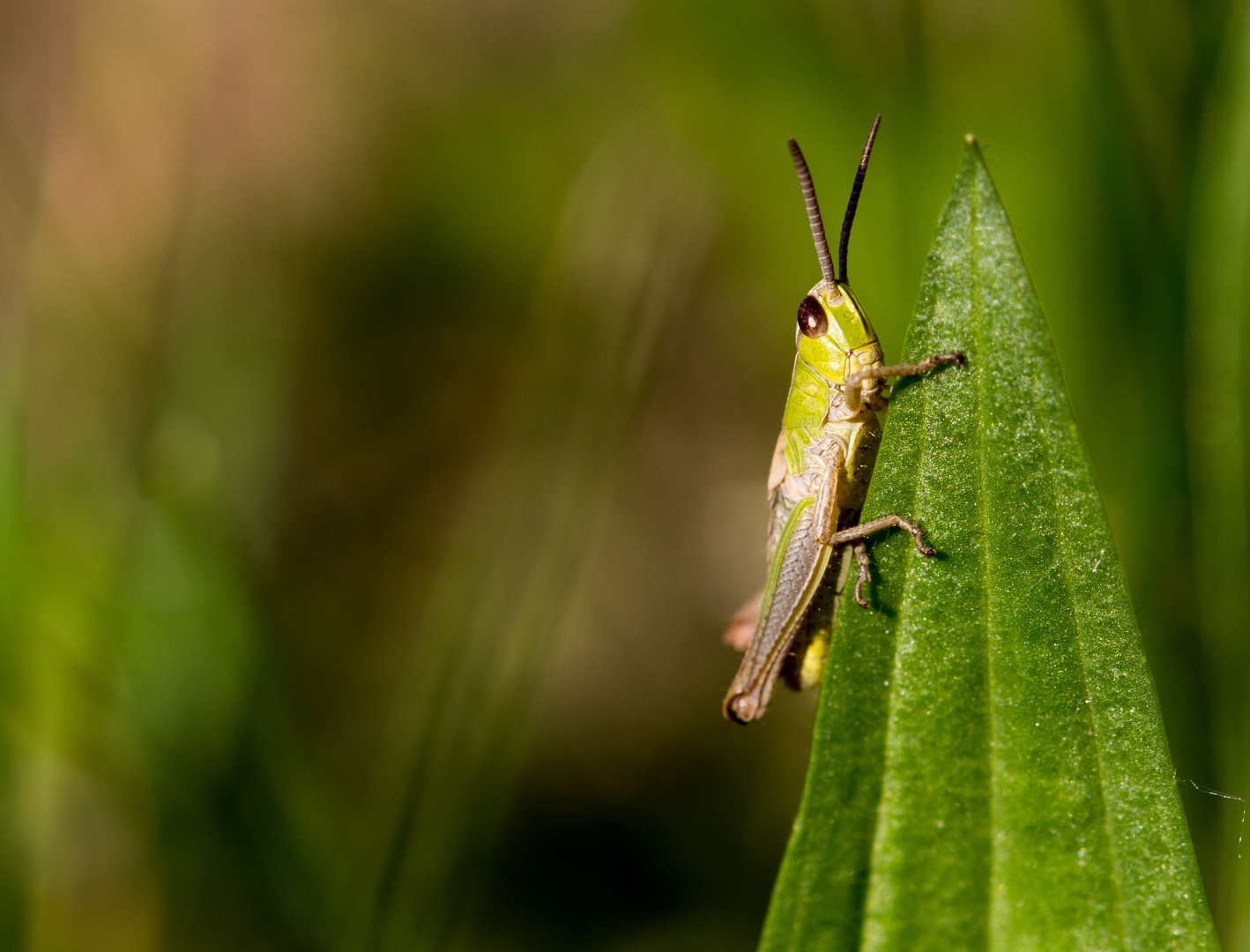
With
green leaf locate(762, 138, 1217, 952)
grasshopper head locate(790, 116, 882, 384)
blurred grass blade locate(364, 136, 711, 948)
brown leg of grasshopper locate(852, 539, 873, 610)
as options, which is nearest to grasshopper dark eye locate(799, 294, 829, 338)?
grasshopper head locate(790, 116, 882, 384)

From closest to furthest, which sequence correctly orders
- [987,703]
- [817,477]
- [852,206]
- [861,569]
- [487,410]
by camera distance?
1. [987,703]
2. [861,569]
3. [852,206]
4. [817,477]
5. [487,410]

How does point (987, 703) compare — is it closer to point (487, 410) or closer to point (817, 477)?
point (817, 477)

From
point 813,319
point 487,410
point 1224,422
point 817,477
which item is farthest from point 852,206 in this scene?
point 487,410

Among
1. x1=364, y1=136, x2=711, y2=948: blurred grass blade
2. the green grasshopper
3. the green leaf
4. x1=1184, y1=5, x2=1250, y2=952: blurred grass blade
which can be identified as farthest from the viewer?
x1=364, y1=136, x2=711, y2=948: blurred grass blade

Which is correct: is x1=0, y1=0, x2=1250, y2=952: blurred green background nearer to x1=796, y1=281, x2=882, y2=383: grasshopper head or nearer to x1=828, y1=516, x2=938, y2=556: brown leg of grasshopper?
x1=796, y1=281, x2=882, y2=383: grasshopper head

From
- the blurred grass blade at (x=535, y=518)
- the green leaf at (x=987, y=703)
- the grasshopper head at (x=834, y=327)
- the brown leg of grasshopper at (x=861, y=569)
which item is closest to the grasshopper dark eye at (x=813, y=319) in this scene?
the grasshopper head at (x=834, y=327)

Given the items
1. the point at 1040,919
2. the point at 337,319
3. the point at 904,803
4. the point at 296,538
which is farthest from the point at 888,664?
the point at 337,319
